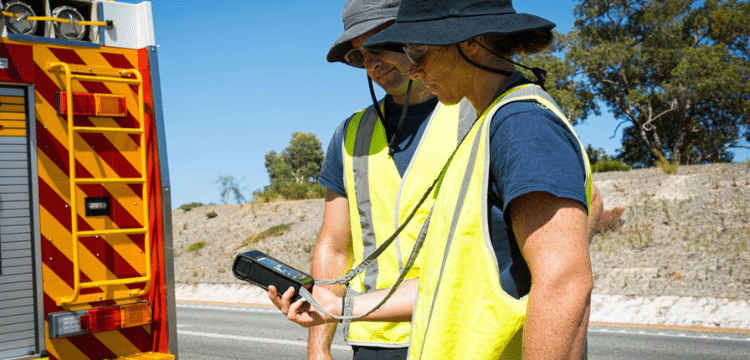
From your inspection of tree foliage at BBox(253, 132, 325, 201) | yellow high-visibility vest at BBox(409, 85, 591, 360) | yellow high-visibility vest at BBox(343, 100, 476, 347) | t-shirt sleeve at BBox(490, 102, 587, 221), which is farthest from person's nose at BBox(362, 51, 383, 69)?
tree foliage at BBox(253, 132, 325, 201)

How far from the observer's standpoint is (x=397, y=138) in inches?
120

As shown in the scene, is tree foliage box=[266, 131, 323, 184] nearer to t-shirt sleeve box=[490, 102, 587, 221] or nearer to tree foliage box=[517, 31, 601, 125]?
tree foliage box=[517, 31, 601, 125]

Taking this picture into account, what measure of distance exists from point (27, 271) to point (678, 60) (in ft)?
102

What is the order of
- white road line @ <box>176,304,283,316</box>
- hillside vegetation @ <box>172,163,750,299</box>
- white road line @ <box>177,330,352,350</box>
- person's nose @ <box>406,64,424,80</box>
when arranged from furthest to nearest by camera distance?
white road line @ <box>176,304,283,316</box> < hillside vegetation @ <box>172,163,750,299</box> < white road line @ <box>177,330,352,350</box> < person's nose @ <box>406,64,424,80</box>

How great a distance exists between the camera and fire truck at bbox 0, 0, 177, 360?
399 cm

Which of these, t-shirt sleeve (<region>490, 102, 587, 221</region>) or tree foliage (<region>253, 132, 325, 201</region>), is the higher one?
tree foliage (<region>253, 132, 325, 201</region>)

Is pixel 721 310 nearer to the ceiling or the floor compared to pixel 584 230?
nearer to the floor

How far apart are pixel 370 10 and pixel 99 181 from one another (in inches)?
82.2

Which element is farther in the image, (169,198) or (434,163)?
(169,198)

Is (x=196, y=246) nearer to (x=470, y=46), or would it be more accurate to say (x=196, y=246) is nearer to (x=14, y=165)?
(x=14, y=165)

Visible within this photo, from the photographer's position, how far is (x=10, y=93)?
4.02 metres

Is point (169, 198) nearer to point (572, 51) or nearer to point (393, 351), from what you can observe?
point (393, 351)

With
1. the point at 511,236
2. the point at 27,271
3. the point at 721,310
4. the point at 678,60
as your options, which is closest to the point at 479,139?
the point at 511,236

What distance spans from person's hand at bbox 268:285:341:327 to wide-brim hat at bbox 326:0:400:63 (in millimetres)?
1076
